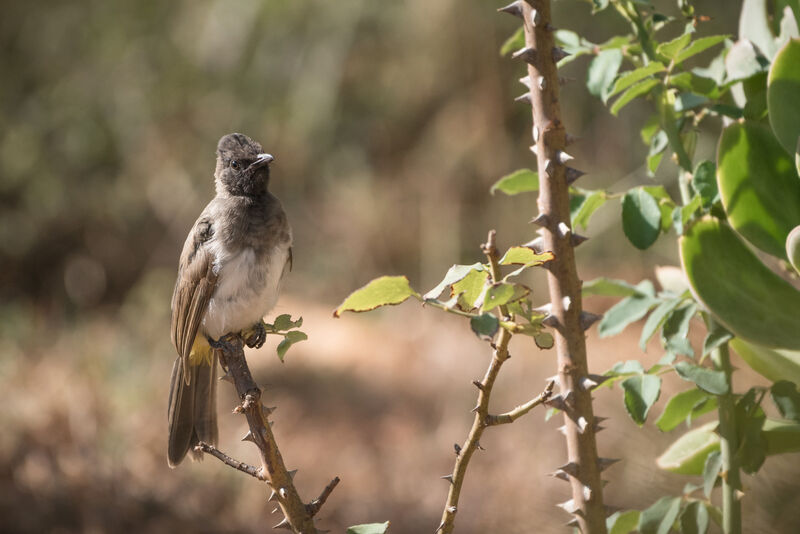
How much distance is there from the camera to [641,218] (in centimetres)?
123

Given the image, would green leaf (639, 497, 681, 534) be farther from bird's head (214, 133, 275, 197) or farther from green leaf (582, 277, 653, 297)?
bird's head (214, 133, 275, 197)

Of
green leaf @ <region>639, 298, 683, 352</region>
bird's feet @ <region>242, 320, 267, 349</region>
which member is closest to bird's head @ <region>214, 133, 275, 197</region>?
bird's feet @ <region>242, 320, 267, 349</region>

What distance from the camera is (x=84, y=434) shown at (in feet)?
10.8

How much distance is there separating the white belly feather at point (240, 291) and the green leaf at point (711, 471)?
3.71 feet

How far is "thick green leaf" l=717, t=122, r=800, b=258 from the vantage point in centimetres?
117

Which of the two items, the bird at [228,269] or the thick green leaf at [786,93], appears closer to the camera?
the thick green leaf at [786,93]

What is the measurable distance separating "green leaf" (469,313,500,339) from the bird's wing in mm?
1313

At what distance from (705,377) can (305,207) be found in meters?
5.09

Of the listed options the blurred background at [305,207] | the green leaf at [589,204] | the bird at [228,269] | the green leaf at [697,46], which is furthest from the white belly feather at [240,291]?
the blurred background at [305,207]

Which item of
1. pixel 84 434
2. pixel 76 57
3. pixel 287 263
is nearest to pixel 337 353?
pixel 84 434

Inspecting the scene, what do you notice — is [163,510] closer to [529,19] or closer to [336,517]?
[336,517]

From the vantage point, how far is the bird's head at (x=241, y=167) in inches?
76.9

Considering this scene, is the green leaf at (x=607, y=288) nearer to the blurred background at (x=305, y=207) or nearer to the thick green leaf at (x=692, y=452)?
the thick green leaf at (x=692, y=452)

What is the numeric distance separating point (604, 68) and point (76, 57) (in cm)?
584
